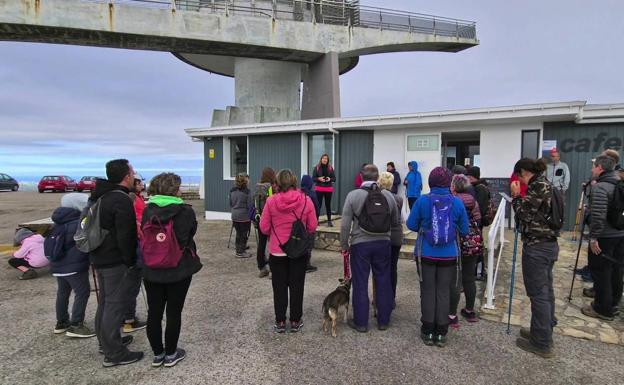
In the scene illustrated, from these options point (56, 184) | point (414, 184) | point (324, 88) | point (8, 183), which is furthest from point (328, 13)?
point (8, 183)

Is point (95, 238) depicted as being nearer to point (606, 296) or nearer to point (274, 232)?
point (274, 232)

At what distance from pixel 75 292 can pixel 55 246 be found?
1.79 feet

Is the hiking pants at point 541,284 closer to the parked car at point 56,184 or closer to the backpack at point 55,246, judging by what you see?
the backpack at point 55,246

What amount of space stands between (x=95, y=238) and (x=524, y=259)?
13.0 feet

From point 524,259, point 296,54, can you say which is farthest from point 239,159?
point 524,259

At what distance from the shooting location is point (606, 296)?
3.90 m

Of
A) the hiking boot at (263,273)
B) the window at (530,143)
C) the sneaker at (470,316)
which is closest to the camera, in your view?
the sneaker at (470,316)

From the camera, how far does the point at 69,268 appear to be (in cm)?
354

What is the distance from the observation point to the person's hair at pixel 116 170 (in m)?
3.07

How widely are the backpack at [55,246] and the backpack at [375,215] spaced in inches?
120

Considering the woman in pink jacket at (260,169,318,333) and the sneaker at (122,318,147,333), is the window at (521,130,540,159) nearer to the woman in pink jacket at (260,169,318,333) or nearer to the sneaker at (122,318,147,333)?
the woman in pink jacket at (260,169,318,333)

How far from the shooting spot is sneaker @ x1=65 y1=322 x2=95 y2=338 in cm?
360

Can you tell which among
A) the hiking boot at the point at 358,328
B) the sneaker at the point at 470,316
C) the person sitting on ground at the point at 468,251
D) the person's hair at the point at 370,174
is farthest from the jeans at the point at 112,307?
the sneaker at the point at 470,316

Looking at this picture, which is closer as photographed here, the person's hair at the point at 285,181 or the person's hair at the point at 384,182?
the person's hair at the point at 285,181
